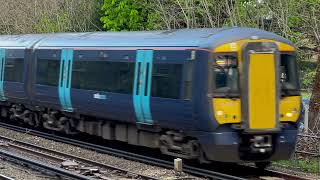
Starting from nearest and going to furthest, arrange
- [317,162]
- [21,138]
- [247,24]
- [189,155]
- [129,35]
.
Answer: [189,155] → [317,162] → [129,35] → [21,138] → [247,24]

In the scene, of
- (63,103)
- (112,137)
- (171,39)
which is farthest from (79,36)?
(171,39)

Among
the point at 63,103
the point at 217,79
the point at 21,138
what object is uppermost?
the point at 217,79

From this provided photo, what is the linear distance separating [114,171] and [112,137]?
2947 mm

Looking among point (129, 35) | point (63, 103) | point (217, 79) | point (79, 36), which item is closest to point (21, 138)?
point (63, 103)

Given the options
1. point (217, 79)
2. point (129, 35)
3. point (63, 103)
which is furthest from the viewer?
point (63, 103)

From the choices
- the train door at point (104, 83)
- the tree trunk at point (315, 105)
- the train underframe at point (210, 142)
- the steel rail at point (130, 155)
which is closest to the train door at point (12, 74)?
the steel rail at point (130, 155)

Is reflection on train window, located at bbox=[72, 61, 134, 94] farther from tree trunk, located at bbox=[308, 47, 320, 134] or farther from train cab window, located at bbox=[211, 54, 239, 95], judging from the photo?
tree trunk, located at bbox=[308, 47, 320, 134]

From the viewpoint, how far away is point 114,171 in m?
12.5

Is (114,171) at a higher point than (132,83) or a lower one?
lower

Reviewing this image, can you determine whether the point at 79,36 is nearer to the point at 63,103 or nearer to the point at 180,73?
the point at 63,103

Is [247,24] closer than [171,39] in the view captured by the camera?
No

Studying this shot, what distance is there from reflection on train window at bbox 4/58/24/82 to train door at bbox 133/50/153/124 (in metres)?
6.22

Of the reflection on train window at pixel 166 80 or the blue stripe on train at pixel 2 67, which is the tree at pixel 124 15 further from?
the reflection on train window at pixel 166 80

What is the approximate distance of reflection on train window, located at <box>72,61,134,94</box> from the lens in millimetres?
14018
